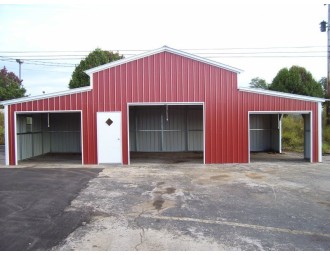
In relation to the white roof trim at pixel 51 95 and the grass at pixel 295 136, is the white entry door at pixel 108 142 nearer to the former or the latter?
the white roof trim at pixel 51 95

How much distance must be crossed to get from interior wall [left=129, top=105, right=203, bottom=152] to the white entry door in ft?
19.6

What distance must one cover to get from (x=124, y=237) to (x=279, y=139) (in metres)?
14.3

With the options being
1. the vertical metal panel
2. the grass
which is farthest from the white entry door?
the grass

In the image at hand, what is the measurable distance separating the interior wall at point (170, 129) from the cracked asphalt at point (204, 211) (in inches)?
318

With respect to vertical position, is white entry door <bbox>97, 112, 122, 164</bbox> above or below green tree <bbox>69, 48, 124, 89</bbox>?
below

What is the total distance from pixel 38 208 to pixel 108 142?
6281mm

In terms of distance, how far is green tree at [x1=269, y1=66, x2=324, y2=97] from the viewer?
76.6 feet

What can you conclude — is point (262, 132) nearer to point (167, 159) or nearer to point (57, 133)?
point (167, 159)

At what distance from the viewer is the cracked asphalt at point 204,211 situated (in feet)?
14.0

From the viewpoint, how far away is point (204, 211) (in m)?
5.80

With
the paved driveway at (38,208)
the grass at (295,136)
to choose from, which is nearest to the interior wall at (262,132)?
Result: the grass at (295,136)

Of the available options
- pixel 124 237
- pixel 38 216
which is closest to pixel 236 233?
pixel 124 237

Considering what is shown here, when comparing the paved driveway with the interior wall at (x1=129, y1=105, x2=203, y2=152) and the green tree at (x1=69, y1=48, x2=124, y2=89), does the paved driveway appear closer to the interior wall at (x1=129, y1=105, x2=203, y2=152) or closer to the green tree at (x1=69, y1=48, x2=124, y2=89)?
the interior wall at (x1=129, y1=105, x2=203, y2=152)

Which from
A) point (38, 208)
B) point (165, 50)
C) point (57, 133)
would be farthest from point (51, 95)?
point (38, 208)
